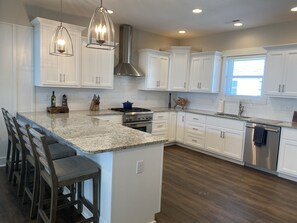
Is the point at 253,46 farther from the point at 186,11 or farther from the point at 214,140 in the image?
the point at 214,140

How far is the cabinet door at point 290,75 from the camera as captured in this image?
3.84 metres

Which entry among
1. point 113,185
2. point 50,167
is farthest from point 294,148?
point 50,167

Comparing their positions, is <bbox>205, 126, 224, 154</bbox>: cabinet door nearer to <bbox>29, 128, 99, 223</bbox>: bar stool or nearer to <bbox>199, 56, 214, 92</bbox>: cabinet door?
<bbox>199, 56, 214, 92</bbox>: cabinet door

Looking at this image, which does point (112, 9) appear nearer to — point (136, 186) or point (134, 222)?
point (136, 186)

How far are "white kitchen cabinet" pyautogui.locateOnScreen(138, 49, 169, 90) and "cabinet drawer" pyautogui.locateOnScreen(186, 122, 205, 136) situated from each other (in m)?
1.15

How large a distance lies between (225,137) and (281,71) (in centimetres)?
159

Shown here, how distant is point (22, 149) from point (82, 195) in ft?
3.08

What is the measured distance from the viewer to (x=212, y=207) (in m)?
2.81

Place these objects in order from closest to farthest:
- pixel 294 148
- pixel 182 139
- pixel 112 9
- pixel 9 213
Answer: pixel 9 213, pixel 294 148, pixel 112 9, pixel 182 139

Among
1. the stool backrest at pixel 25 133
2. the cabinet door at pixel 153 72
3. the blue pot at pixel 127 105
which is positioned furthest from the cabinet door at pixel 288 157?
the stool backrest at pixel 25 133

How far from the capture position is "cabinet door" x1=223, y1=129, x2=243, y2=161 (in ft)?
14.3

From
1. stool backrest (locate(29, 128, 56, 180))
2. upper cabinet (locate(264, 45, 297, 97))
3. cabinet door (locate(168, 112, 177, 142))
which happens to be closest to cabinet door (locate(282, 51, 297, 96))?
upper cabinet (locate(264, 45, 297, 97))

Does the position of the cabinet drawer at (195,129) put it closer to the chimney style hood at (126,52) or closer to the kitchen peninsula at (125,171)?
the chimney style hood at (126,52)

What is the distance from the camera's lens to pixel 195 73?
→ 5434mm
